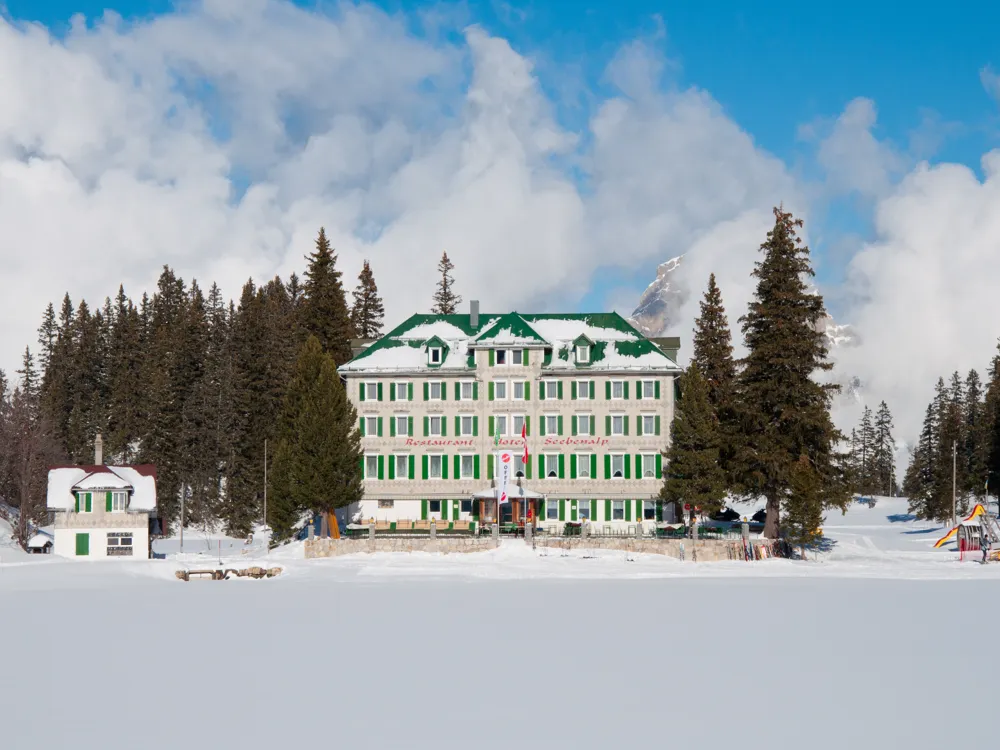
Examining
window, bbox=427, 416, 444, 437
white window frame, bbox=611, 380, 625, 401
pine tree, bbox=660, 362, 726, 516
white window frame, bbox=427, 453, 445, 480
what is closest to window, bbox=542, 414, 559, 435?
white window frame, bbox=611, 380, 625, 401

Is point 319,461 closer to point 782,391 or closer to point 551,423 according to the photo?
point 551,423

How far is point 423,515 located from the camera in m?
62.1

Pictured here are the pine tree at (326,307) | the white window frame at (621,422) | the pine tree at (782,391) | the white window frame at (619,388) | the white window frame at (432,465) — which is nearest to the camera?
the pine tree at (782,391)

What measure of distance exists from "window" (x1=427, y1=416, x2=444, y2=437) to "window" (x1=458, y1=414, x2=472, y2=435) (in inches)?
44.2

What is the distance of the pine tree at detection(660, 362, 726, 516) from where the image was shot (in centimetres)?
5597

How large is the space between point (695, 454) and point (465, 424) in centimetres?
1399

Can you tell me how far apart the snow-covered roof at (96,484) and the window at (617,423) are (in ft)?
85.8

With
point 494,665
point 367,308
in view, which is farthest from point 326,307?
point 494,665

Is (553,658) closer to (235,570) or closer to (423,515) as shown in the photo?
(235,570)

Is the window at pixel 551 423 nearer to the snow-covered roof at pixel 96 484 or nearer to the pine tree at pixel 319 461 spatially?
the pine tree at pixel 319 461

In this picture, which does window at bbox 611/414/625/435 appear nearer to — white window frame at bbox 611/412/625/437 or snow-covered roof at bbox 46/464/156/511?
white window frame at bbox 611/412/625/437

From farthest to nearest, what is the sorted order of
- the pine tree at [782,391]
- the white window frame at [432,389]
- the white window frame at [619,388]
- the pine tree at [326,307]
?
the pine tree at [326,307] → the white window frame at [432,389] → the white window frame at [619,388] → the pine tree at [782,391]

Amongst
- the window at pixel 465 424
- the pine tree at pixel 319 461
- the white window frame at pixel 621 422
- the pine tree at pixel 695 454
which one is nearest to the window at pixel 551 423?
the white window frame at pixel 621 422

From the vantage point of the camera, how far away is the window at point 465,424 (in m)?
62.6
